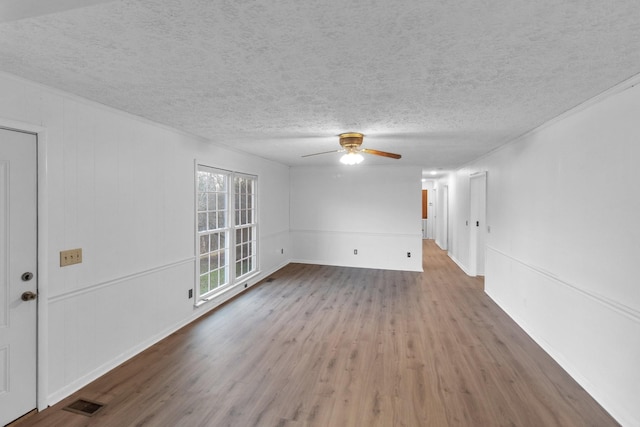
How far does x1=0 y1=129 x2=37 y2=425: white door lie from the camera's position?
6.64ft

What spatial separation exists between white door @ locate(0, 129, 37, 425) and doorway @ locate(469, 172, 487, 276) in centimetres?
600

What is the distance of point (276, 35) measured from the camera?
151 centimetres

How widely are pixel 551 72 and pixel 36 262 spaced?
372cm

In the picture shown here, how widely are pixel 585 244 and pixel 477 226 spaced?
3521 mm

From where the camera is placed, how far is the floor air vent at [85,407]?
2.19 meters

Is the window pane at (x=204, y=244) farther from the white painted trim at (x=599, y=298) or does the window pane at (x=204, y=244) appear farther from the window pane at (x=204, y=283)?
the white painted trim at (x=599, y=298)

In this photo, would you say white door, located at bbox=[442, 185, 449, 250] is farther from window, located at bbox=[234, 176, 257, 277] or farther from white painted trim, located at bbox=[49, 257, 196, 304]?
white painted trim, located at bbox=[49, 257, 196, 304]

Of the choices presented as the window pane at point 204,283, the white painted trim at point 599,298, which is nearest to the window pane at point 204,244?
the window pane at point 204,283

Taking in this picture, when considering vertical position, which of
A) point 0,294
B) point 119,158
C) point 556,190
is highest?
point 119,158

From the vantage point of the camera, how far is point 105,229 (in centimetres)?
268

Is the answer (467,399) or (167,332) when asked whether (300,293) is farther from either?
(467,399)

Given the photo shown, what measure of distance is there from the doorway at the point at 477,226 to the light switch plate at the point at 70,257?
5796mm

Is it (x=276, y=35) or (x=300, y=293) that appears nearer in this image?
(x=276, y=35)

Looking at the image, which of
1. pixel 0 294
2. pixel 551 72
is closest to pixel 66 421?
pixel 0 294
